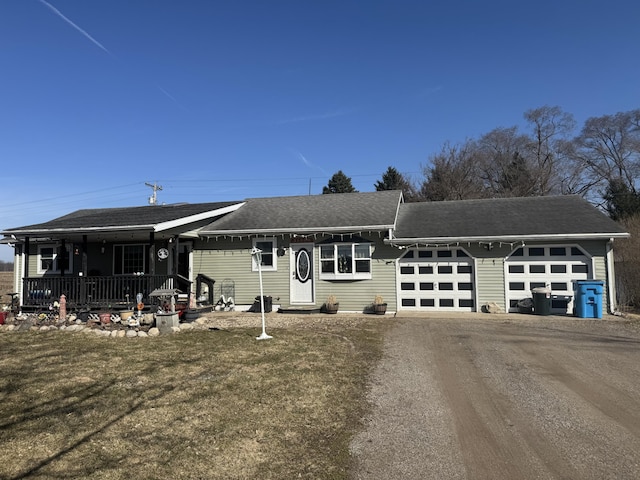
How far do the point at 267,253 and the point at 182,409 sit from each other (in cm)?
1029

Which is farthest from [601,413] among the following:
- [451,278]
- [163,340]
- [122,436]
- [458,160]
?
[458,160]

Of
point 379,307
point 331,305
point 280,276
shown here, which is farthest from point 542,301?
point 280,276

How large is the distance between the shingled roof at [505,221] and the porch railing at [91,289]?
7756 mm

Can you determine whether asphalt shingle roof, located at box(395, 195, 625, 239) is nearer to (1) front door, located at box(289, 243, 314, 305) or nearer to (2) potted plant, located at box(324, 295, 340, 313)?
(2) potted plant, located at box(324, 295, 340, 313)

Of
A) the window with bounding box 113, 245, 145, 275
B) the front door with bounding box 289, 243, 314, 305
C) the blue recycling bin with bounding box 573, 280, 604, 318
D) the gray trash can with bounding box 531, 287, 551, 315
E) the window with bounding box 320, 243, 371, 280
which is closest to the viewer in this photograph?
the blue recycling bin with bounding box 573, 280, 604, 318

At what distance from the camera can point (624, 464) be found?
11.5ft

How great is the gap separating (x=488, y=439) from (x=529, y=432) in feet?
1.60

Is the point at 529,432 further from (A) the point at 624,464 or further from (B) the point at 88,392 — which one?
(B) the point at 88,392

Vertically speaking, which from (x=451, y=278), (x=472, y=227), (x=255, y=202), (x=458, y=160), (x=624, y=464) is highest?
(x=458, y=160)

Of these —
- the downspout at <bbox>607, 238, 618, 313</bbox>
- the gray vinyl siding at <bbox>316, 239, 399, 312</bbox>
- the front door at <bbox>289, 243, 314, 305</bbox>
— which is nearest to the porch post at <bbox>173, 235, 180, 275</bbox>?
the front door at <bbox>289, 243, 314, 305</bbox>

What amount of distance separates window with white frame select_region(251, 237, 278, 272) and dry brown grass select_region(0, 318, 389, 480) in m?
6.43

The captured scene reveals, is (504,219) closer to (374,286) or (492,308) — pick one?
(492,308)

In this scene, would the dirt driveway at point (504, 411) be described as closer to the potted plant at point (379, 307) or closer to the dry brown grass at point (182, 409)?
the dry brown grass at point (182, 409)

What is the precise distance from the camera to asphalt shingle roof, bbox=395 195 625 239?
13.0 m
